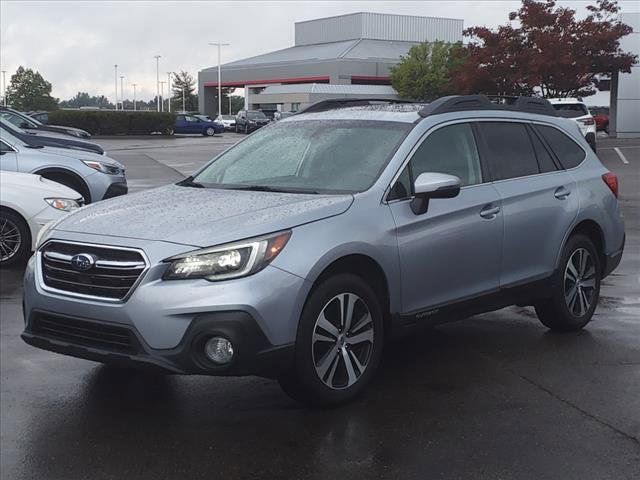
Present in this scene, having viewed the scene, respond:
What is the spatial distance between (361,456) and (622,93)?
1814 inches

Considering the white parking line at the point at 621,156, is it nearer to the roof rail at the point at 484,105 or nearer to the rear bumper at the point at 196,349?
the roof rail at the point at 484,105

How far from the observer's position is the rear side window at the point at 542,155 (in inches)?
268

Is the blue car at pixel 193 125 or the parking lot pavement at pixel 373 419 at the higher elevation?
the blue car at pixel 193 125

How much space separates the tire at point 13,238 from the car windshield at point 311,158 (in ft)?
14.1

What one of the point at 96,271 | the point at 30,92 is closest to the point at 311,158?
the point at 96,271

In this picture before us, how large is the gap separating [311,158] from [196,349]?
70.0 inches

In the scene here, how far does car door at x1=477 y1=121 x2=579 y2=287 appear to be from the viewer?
6.25m

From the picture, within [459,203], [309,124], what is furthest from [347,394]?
[309,124]

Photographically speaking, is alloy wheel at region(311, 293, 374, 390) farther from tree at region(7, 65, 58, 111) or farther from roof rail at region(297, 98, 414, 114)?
tree at region(7, 65, 58, 111)

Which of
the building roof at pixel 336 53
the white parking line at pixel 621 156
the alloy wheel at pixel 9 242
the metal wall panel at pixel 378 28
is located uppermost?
the metal wall panel at pixel 378 28

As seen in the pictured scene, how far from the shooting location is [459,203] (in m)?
5.84

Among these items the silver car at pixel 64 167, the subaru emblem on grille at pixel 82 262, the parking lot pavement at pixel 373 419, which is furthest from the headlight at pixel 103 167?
the subaru emblem on grille at pixel 82 262

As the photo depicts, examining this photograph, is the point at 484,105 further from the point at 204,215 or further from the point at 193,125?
the point at 193,125

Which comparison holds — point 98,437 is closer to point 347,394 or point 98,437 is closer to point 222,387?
point 222,387
